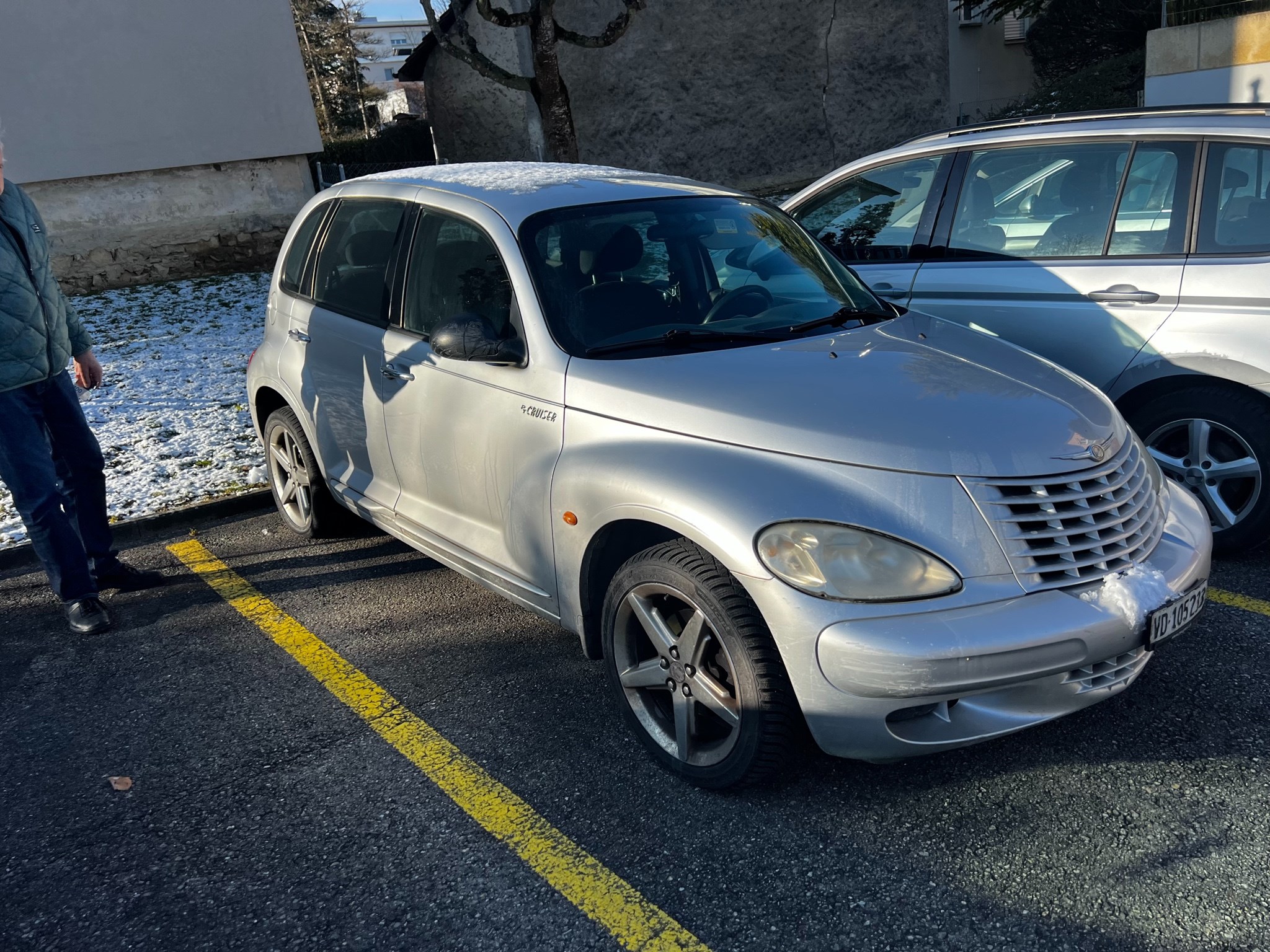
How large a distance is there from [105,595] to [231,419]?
8.30 feet

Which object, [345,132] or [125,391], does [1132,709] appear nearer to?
[125,391]

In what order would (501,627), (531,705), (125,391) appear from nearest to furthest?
(531,705) → (501,627) → (125,391)

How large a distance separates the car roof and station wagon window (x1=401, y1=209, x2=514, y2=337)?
142 millimetres

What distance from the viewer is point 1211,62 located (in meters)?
12.5

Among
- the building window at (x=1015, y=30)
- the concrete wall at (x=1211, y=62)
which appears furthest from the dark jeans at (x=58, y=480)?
the building window at (x=1015, y=30)

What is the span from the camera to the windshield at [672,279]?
3.44m

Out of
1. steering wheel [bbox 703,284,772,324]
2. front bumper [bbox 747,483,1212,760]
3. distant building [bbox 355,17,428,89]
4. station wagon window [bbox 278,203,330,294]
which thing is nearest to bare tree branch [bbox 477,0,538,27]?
station wagon window [bbox 278,203,330,294]

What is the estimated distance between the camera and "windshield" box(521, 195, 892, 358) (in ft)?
11.3

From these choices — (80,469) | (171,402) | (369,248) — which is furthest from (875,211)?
(171,402)

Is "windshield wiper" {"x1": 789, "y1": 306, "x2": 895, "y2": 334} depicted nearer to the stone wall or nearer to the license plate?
the license plate

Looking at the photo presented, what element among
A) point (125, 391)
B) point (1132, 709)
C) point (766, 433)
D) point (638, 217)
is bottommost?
point (1132, 709)

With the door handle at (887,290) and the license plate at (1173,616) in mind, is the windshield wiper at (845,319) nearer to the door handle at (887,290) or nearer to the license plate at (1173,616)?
the door handle at (887,290)

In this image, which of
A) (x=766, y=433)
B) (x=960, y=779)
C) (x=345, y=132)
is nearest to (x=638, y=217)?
(x=766, y=433)

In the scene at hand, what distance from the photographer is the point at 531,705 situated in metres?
3.55
